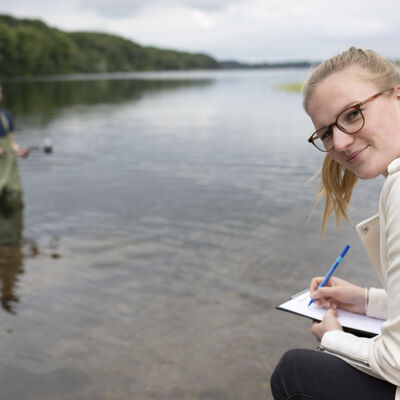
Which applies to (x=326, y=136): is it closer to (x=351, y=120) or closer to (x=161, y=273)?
(x=351, y=120)

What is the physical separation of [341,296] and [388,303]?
792 millimetres

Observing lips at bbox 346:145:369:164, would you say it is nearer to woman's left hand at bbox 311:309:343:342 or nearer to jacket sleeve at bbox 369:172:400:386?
jacket sleeve at bbox 369:172:400:386

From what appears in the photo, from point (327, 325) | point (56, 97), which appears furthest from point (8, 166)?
point (56, 97)

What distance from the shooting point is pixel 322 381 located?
1.99 m

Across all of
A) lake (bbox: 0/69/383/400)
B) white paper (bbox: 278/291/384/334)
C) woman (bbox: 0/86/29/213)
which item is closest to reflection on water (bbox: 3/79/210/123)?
woman (bbox: 0/86/29/213)

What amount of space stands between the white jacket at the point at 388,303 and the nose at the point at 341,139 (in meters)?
0.24

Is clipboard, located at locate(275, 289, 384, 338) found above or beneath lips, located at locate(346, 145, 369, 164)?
beneath

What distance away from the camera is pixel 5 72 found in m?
119

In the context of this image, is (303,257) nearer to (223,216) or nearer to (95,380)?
(223,216)

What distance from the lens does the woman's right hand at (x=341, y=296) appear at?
251cm

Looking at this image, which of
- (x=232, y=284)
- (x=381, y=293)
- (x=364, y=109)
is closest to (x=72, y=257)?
(x=232, y=284)

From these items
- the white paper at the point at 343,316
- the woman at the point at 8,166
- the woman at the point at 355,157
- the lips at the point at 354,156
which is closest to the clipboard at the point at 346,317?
the white paper at the point at 343,316

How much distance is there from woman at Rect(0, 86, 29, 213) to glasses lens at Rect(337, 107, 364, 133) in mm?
8770

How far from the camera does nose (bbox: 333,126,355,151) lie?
79.5 inches
